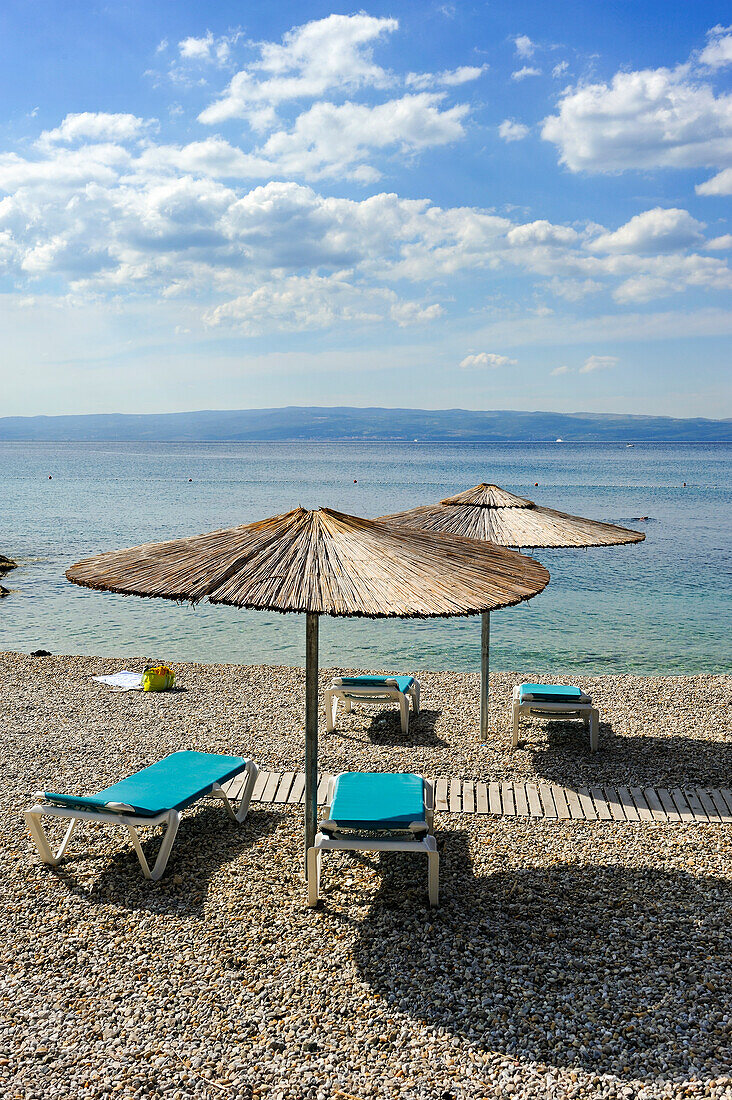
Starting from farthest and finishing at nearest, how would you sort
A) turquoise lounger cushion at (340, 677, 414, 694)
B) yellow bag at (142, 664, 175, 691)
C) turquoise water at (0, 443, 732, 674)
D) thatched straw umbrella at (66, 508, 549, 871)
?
turquoise water at (0, 443, 732, 674), yellow bag at (142, 664, 175, 691), turquoise lounger cushion at (340, 677, 414, 694), thatched straw umbrella at (66, 508, 549, 871)

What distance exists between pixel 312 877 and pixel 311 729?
91 centimetres

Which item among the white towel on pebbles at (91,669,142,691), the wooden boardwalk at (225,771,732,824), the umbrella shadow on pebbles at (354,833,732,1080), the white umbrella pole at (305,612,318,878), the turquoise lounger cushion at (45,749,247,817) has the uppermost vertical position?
the white umbrella pole at (305,612,318,878)

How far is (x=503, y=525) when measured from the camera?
7613 millimetres

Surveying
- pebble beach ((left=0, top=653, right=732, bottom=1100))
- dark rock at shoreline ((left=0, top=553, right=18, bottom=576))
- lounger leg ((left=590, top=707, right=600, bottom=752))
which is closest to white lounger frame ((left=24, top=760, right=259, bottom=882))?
pebble beach ((left=0, top=653, right=732, bottom=1100))

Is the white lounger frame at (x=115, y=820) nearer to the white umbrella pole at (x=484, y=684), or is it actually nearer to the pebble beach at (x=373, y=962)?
the pebble beach at (x=373, y=962)

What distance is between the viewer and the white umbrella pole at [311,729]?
4.82 metres

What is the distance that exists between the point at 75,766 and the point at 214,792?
2.14 m

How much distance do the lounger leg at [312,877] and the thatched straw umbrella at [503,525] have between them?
3.10 m

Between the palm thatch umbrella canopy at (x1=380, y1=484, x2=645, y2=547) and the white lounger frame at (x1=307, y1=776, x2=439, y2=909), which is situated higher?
the palm thatch umbrella canopy at (x1=380, y1=484, x2=645, y2=547)

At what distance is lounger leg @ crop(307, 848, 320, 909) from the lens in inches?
189

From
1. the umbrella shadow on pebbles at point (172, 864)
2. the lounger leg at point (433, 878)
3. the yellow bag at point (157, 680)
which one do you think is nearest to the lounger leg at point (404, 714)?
the umbrella shadow on pebbles at point (172, 864)

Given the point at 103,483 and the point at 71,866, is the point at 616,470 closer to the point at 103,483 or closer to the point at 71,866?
the point at 103,483

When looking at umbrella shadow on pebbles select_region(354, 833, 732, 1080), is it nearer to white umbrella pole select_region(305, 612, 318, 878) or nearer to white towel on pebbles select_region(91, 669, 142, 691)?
white umbrella pole select_region(305, 612, 318, 878)

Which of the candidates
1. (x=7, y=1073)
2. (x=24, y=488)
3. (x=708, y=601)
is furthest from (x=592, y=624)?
(x=24, y=488)
